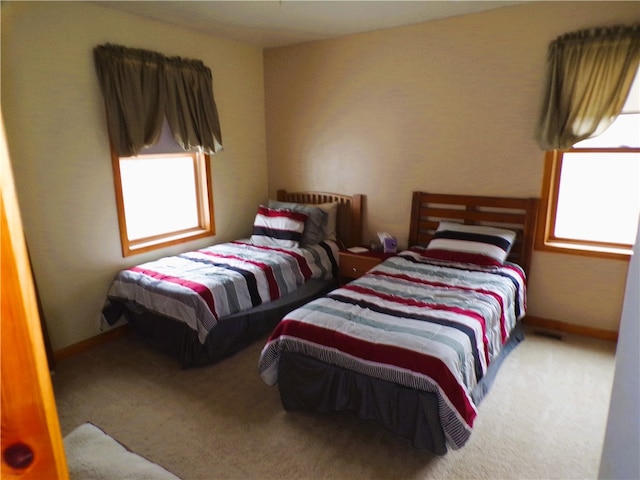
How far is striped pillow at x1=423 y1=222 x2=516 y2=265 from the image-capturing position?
10.3 ft

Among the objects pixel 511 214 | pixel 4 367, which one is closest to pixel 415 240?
pixel 511 214

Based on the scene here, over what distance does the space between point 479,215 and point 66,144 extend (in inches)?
124

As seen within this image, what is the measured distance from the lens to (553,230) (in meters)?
3.36

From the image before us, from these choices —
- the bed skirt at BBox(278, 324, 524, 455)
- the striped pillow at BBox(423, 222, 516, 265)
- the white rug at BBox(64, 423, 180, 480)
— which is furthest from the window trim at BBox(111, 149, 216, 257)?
the white rug at BBox(64, 423, 180, 480)

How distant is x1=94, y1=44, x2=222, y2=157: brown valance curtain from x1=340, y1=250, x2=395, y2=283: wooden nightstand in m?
1.56

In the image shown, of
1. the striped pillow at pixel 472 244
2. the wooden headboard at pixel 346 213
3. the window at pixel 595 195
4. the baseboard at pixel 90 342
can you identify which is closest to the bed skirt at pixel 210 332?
the baseboard at pixel 90 342

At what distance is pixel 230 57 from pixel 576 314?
12.3 feet

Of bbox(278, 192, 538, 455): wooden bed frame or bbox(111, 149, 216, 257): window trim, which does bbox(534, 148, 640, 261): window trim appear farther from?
bbox(111, 149, 216, 257): window trim

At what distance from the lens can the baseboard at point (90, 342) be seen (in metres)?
3.05

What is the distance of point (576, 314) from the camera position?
328 cm

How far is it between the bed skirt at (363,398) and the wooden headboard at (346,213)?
1985mm

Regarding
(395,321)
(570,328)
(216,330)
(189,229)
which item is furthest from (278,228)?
(570,328)

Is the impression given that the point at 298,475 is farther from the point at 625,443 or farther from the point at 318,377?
the point at 625,443

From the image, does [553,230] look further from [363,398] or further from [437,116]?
[363,398]
